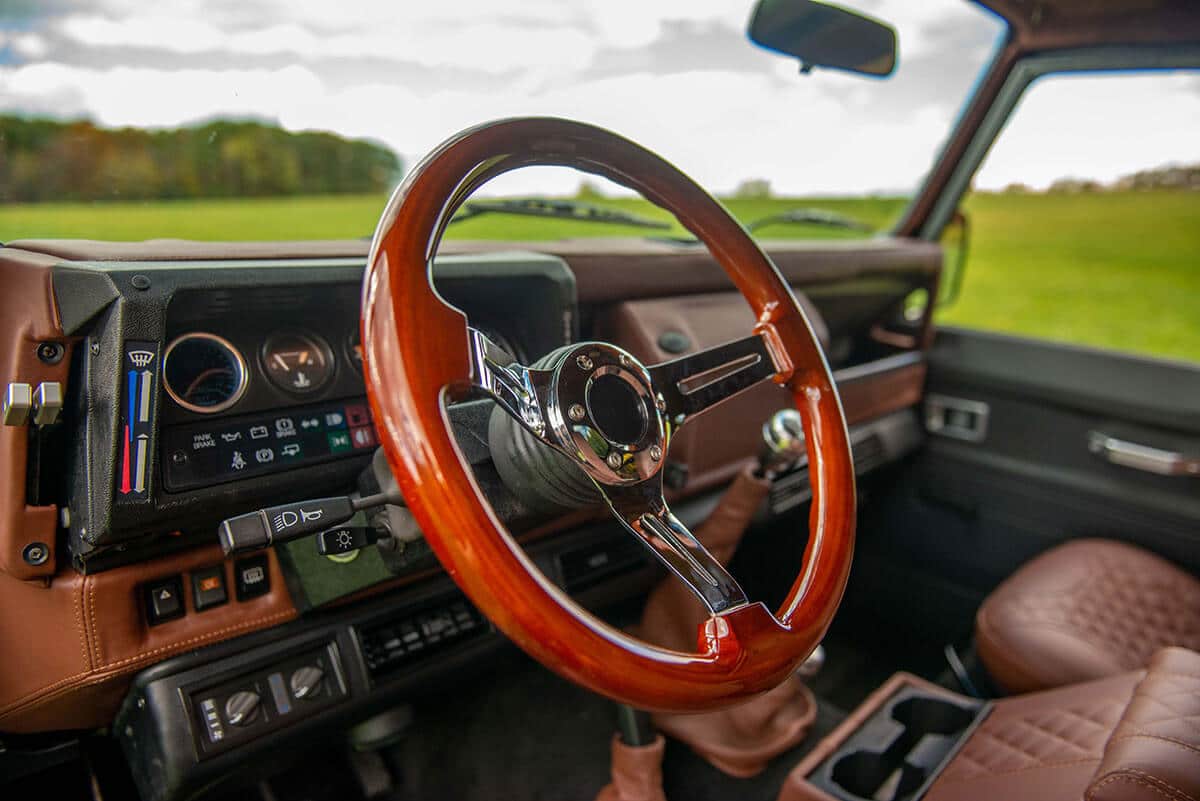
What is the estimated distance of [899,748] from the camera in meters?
1.53

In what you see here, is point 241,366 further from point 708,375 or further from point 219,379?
point 708,375

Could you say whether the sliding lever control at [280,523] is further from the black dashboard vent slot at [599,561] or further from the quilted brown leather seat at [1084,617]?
the quilted brown leather seat at [1084,617]

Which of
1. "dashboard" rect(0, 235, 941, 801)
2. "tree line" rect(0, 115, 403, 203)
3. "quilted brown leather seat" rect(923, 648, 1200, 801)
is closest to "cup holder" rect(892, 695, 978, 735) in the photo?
"quilted brown leather seat" rect(923, 648, 1200, 801)

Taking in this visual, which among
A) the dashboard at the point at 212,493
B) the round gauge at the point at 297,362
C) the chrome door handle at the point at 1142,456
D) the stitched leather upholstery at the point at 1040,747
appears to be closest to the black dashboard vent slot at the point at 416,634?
the dashboard at the point at 212,493

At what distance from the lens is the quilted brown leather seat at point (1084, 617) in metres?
1.59

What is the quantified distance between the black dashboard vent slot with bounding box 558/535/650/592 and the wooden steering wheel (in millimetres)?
621

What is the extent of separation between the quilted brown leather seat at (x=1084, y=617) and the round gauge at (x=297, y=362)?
1.38 meters

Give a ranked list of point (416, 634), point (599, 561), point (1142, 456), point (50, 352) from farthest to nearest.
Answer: point (1142, 456)
point (599, 561)
point (416, 634)
point (50, 352)

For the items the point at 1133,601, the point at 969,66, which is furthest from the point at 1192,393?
the point at 969,66

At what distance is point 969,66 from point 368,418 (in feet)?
6.44

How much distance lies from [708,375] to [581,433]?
26 centimetres

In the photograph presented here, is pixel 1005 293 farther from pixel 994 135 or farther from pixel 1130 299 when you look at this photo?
pixel 994 135

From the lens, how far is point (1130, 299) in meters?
2.78

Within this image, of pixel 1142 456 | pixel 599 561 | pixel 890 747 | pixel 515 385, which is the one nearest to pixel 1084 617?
pixel 890 747
